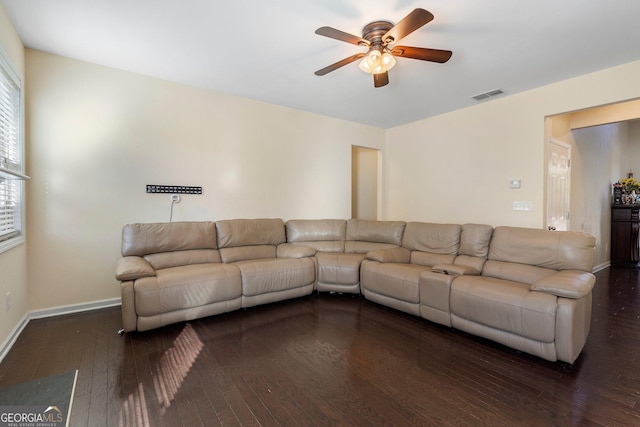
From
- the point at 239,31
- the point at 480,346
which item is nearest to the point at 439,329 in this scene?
the point at 480,346

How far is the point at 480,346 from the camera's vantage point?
243 centimetres

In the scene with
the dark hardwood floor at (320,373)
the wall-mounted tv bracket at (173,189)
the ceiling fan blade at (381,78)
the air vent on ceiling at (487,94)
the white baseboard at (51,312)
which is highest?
the air vent on ceiling at (487,94)

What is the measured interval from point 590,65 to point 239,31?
356 centimetres

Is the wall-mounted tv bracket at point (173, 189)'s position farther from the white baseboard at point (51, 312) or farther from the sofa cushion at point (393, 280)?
A: the sofa cushion at point (393, 280)

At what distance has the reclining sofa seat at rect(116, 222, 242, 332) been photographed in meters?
2.51

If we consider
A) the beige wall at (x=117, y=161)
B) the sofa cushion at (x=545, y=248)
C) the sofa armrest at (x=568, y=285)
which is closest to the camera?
the sofa armrest at (x=568, y=285)

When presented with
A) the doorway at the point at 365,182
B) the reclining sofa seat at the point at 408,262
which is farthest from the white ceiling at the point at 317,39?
the doorway at the point at 365,182

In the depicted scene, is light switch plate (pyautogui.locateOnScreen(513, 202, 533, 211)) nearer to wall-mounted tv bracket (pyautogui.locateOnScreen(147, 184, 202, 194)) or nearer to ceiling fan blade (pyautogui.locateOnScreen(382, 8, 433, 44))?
ceiling fan blade (pyautogui.locateOnScreen(382, 8, 433, 44))

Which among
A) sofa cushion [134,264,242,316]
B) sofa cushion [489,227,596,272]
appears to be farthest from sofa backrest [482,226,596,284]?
sofa cushion [134,264,242,316]

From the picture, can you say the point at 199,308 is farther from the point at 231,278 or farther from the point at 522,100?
the point at 522,100

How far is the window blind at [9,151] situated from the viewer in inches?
90.4

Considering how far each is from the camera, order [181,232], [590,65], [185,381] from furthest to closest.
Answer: [181,232] < [590,65] < [185,381]

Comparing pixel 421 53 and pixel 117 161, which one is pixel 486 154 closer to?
pixel 421 53

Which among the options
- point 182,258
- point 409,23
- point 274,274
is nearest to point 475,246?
point 274,274
